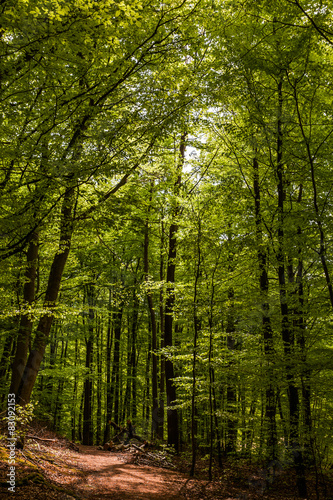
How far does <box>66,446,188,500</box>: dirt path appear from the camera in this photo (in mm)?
6068

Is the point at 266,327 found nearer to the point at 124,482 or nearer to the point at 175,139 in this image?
the point at 124,482

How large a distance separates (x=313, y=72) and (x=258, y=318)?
5.64m

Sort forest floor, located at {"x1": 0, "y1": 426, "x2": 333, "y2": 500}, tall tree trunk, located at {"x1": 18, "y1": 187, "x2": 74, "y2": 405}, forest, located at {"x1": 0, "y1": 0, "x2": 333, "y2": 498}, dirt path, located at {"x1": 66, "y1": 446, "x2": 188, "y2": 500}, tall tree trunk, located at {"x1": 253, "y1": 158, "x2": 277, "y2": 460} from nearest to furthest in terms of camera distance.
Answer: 1. forest, located at {"x1": 0, "y1": 0, "x2": 333, "y2": 498}
2. forest floor, located at {"x1": 0, "y1": 426, "x2": 333, "y2": 500}
3. dirt path, located at {"x1": 66, "y1": 446, "x2": 188, "y2": 500}
4. tall tree trunk, located at {"x1": 18, "y1": 187, "x2": 74, "y2": 405}
5. tall tree trunk, located at {"x1": 253, "y1": 158, "x2": 277, "y2": 460}

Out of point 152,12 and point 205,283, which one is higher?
point 152,12

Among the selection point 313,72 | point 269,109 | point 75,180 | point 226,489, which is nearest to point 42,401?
point 226,489

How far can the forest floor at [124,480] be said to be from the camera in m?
5.22

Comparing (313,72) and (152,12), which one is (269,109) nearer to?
(313,72)

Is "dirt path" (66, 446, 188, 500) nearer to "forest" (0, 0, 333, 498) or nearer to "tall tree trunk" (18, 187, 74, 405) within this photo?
"forest" (0, 0, 333, 498)

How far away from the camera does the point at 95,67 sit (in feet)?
18.6

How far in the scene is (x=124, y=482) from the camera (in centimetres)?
702

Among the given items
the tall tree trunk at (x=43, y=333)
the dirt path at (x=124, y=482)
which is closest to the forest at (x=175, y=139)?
the tall tree trunk at (x=43, y=333)

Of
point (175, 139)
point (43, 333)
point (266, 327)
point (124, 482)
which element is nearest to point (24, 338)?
point (43, 333)

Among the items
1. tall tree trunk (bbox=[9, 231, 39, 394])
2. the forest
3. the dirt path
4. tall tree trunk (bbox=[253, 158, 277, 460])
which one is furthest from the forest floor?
tall tree trunk (bbox=[9, 231, 39, 394])

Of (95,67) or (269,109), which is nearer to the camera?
(95,67)
